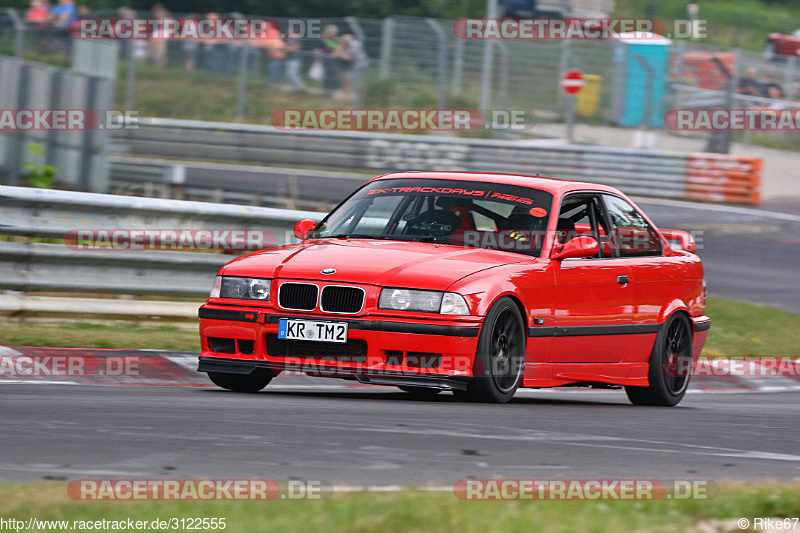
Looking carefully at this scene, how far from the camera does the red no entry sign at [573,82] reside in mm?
26812

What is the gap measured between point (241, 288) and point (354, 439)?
2.21 metres

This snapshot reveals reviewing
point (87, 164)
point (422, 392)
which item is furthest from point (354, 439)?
point (87, 164)

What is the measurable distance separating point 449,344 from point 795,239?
1549 centimetres

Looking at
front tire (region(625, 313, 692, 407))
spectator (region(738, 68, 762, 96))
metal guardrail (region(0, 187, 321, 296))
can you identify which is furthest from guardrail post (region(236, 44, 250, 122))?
front tire (region(625, 313, 692, 407))

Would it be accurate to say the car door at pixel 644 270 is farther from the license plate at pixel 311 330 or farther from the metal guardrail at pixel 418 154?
the metal guardrail at pixel 418 154

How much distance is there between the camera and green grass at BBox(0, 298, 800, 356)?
9539 millimetres

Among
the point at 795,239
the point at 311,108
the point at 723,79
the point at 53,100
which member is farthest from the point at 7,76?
the point at 723,79

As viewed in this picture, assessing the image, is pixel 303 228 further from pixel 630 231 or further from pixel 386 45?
pixel 386 45

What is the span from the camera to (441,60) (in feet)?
92.3

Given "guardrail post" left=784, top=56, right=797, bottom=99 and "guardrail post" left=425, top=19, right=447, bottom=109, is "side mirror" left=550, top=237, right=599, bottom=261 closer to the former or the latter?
"guardrail post" left=425, top=19, right=447, bottom=109

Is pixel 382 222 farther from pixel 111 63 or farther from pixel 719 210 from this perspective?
pixel 719 210

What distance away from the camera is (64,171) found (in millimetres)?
17203

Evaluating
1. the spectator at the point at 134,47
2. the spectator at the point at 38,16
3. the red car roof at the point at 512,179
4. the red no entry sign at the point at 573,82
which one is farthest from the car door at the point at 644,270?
the spectator at the point at 134,47

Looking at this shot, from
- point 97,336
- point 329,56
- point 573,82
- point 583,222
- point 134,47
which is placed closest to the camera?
point 583,222
